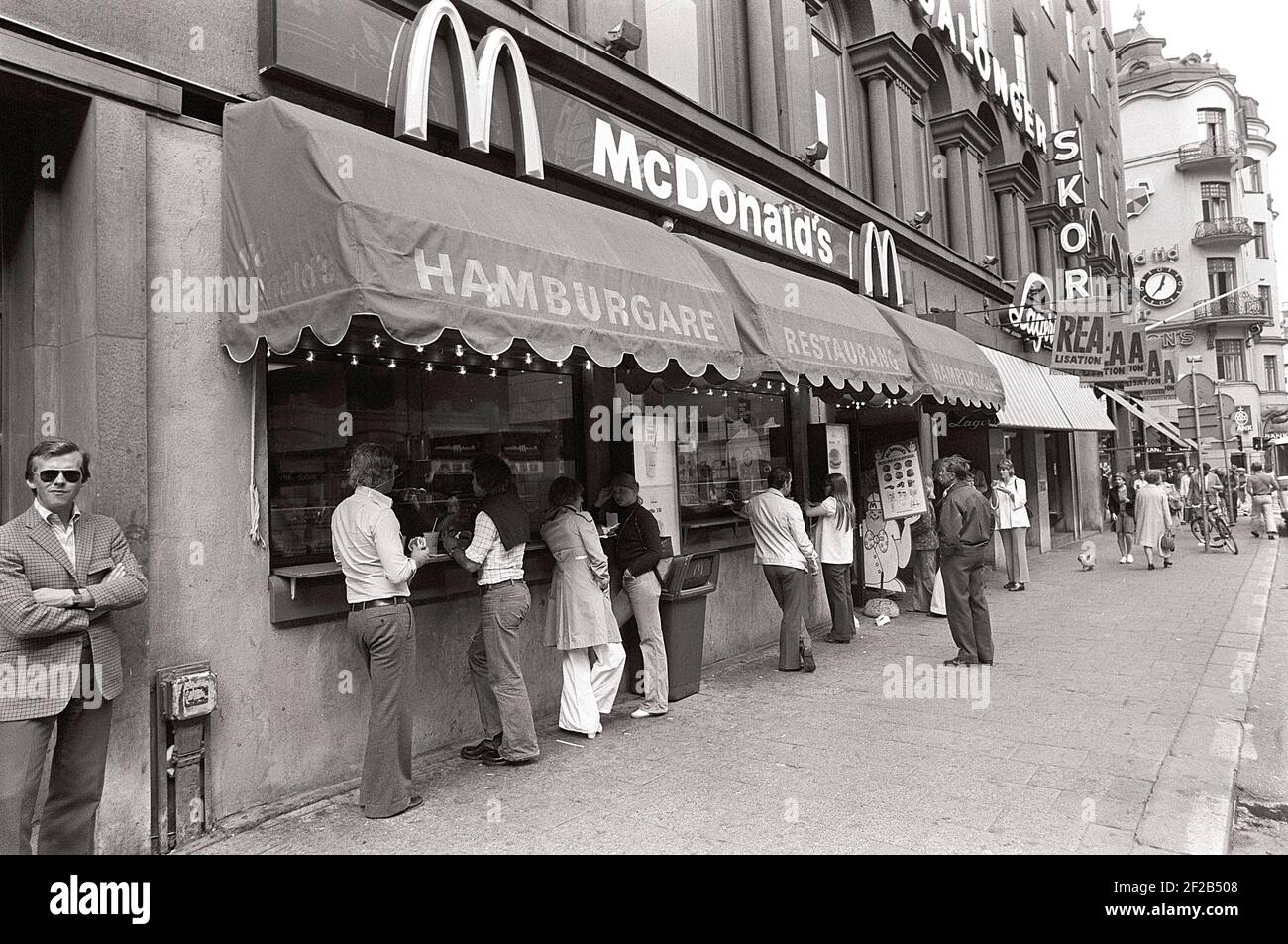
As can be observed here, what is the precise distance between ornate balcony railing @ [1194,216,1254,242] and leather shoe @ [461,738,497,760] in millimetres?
56733

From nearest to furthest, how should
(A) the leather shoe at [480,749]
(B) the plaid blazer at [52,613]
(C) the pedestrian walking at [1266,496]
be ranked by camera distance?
(B) the plaid blazer at [52,613] → (A) the leather shoe at [480,749] → (C) the pedestrian walking at [1266,496]

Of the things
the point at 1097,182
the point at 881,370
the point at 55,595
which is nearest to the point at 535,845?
the point at 55,595

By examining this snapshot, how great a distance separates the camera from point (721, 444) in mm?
9594

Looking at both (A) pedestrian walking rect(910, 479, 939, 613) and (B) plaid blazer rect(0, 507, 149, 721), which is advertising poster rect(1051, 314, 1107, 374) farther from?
(B) plaid blazer rect(0, 507, 149, 721)

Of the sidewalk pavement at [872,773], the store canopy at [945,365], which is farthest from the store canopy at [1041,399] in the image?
the sidewalk pavement at [872,773]

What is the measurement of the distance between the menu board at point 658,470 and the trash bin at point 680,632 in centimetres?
64

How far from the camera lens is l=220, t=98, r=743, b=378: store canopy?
4188 millimetres

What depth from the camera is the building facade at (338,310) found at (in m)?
4.37

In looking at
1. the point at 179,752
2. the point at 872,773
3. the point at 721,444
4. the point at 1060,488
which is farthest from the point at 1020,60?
the point at 179,752

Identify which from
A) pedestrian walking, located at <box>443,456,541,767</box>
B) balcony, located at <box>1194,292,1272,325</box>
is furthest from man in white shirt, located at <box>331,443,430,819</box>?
balcony, located at <box>1194,292,1272,325</box>

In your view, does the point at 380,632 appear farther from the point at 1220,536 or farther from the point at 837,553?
the point at 1220,536

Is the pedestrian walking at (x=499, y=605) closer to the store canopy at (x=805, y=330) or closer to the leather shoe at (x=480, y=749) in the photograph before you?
the leather shoe at (x=480, y=749)
